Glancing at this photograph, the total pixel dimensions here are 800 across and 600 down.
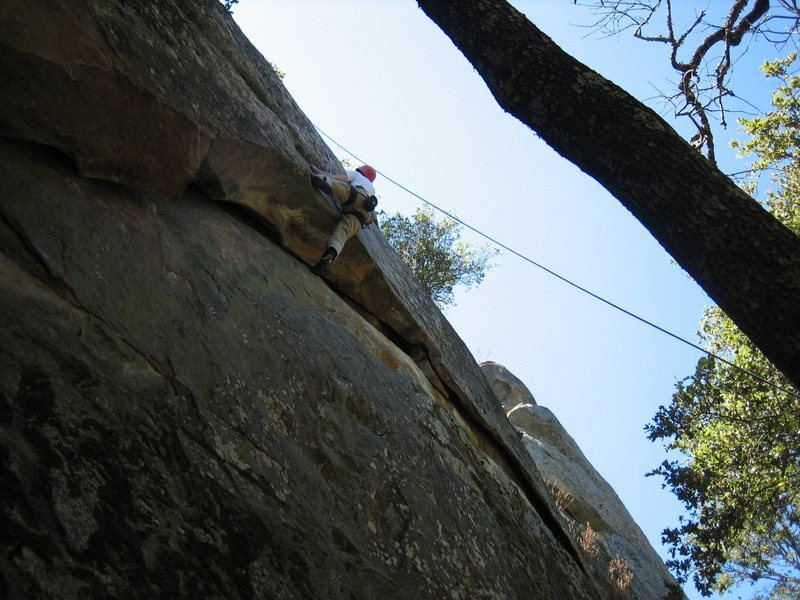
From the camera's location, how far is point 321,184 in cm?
702

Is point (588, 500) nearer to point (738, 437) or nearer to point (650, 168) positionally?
point (738, 437)

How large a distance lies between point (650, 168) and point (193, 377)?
9.23 ft

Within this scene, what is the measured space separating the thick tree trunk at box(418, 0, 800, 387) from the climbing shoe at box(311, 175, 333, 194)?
8.48 ft

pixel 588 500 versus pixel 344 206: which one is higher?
pixel 344 206

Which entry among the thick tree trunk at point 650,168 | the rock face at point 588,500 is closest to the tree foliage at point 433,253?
the rock face at point 588,500

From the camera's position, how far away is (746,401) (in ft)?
35.3

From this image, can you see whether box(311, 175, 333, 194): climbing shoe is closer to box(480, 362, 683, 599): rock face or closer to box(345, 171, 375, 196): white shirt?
box(345, 171, 375, 196): white shirt

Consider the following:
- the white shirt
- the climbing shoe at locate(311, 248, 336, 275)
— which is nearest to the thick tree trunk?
the climbing shoe at locate(311, 248, 336, 275)

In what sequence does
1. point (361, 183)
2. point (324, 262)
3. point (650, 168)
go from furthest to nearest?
point (361, 183)
point (324, 262)
point (650, 168)

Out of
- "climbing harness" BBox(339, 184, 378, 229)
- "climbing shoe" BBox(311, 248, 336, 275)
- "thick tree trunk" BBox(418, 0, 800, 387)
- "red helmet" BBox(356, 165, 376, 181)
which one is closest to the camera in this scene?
"thick tree trunk" BBox(418, 0, 800, 387)

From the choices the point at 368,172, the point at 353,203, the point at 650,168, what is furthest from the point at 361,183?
the point at 650,168

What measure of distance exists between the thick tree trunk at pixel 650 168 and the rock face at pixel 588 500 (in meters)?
7.71

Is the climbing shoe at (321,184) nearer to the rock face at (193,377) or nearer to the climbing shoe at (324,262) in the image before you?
the rock face at (193,377)

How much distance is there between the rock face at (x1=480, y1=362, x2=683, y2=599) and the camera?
1173 centimetres
